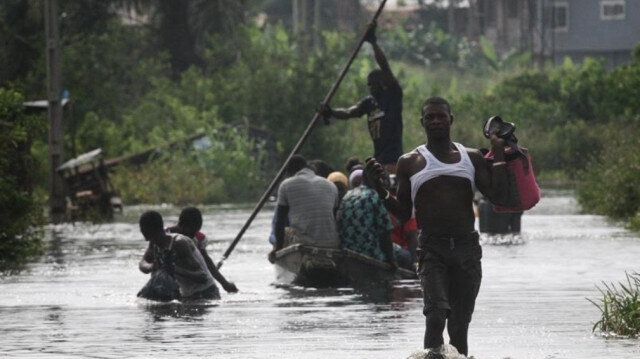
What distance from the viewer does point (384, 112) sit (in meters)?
22.8

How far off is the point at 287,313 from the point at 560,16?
8073 centimetres

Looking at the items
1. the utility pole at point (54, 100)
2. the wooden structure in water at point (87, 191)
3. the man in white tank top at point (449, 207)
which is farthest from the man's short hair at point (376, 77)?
the utility pole at point (54, 100)

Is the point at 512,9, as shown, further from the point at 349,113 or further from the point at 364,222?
the point at 364,222

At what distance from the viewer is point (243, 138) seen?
56938mm

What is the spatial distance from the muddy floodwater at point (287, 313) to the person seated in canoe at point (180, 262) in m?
0.33

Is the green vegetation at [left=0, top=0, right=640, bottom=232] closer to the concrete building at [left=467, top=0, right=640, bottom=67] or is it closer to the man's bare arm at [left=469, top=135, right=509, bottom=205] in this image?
the concrete building at [left=467, top=0, right=640, bottom=67]

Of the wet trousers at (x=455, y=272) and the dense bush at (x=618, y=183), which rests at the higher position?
the wet trousers at (x=455, y=272)

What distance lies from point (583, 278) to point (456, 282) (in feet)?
34.4

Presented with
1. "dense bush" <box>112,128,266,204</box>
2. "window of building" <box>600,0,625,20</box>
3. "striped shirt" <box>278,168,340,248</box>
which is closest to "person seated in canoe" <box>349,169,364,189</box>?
"striped shirt" <box>278,168,340,248</box>

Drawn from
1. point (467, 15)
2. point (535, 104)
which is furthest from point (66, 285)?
point (467, 15)

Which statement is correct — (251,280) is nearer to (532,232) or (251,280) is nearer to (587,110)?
(532,232)

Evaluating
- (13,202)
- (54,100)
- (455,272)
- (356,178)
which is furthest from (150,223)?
(54,100)

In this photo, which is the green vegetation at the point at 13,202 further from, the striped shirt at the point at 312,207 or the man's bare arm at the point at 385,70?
the man's bare arm at the point at 385,70

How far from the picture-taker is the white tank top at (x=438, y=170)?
12867 millimetres
